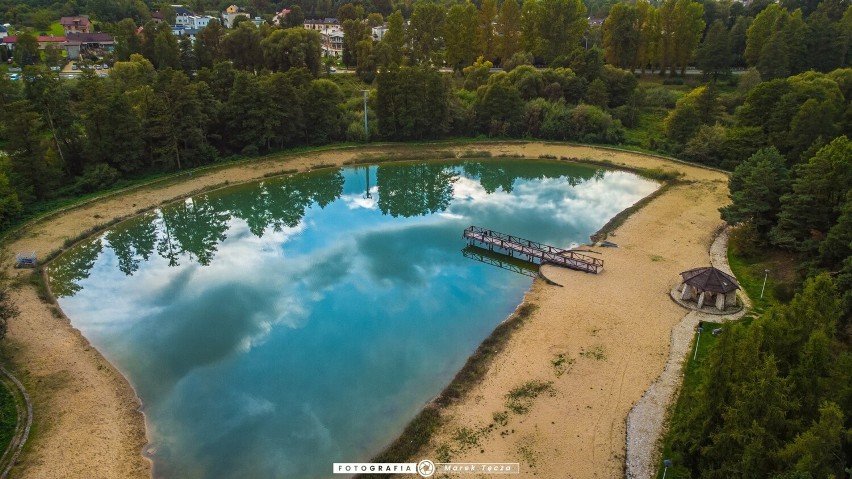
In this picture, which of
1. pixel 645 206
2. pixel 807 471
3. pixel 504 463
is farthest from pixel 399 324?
pixel 645 206

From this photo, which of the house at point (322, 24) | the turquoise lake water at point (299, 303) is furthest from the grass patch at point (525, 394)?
the house at point (322, 24)

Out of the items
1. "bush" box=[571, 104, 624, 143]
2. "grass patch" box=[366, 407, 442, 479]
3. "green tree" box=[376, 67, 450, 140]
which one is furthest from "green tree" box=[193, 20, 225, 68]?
"grass patch" box=[366, 407, 442, 479]

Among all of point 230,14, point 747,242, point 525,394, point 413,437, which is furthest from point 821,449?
point 230,14

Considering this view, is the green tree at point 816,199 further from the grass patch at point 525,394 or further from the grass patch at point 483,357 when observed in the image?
the grass patch at point 525,394

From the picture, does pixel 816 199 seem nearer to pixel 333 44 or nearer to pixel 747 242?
pixel 747 242

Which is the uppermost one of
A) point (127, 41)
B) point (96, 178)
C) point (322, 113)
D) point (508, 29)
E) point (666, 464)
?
point (508, 29)

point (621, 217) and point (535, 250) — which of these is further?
point (621, 217)
